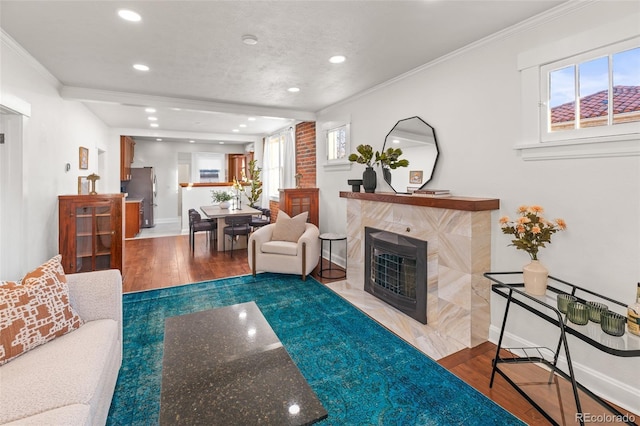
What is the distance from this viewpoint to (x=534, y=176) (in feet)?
7.64

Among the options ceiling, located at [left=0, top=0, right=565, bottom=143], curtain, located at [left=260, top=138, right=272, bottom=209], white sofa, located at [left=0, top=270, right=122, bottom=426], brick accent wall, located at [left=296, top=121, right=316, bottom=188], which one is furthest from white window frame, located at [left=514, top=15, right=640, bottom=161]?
curtain, located at [left=260, top=138, right=272, bottom=209]

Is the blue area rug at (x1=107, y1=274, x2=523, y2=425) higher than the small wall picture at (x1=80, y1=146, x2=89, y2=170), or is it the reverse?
the small wall picture at (x1=80, y1=146, x2=89, y2=170)

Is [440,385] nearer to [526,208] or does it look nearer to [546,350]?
[546,350]

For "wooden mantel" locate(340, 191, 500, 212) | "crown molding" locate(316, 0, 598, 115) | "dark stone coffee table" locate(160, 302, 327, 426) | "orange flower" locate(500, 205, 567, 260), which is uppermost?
"crown molding" locate(316, 0, 598, 115)

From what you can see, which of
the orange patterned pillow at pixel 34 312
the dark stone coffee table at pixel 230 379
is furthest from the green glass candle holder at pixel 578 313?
the orange patterned pillow at pixel 34 312

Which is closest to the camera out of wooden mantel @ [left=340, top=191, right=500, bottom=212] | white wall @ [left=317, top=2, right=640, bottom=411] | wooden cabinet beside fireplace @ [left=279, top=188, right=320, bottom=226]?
white wall @ [left=317, top=2, right=640, bottom=411]

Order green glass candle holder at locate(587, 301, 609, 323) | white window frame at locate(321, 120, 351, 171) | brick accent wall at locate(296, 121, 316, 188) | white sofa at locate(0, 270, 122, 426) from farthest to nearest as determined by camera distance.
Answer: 1. brick accent wall at locate(296, 121, 316, 188)
2. white window frame at locate(321, 120, 351, 171)
3. green glass candle holder at locate(587, 301, 609, 323)
4. white sofa at locate(0, 270, 122, 426)

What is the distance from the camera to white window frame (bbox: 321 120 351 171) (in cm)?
461

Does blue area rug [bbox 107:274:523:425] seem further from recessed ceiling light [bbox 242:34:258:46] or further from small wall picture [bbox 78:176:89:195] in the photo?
recessed ceiling light [bbox 242:34:258:46]

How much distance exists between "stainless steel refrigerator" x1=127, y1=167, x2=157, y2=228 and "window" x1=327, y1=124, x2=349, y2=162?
6113mm

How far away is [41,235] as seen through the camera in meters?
3.38

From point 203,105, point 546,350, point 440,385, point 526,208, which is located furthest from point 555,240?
point 203,105

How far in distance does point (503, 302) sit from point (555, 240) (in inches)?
26.5

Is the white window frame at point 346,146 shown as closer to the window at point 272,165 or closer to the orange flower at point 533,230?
the window at point 272,165
